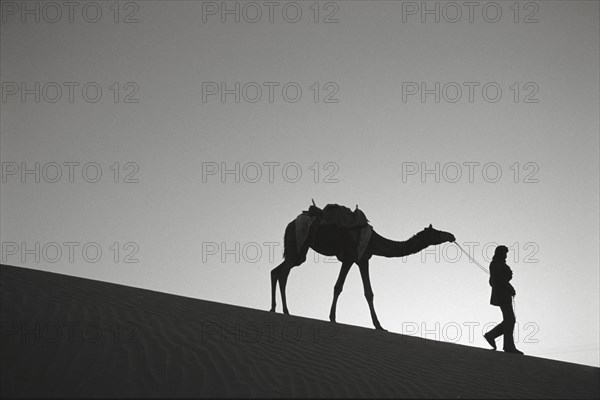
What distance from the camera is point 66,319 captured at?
20.1ft

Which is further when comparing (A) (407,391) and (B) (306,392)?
(A) (407,391)

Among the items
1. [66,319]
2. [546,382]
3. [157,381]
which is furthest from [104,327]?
[546,382]

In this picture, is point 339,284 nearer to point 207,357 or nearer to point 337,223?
point 337,223

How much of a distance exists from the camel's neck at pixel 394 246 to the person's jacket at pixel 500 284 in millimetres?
2786

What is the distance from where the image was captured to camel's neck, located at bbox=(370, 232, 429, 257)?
14.0 meters

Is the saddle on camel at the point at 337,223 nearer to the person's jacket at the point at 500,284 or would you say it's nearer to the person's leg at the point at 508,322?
the person's jacket at the point at 500,284

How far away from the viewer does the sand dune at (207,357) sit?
165 inches

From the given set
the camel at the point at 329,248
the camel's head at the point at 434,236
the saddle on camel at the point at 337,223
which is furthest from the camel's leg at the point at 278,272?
the camel's head at the point at 434,236

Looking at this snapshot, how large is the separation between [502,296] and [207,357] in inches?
292

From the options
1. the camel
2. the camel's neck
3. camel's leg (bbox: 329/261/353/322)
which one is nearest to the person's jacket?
the camel

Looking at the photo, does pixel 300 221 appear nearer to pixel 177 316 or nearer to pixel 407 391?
pixel 177 316

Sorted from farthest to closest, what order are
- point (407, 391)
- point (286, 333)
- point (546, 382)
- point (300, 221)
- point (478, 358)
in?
point (300, 221)
point (478, 358)
point (286, 333)
point (546, 382)
point (407, 391)

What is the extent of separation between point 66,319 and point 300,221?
780cm

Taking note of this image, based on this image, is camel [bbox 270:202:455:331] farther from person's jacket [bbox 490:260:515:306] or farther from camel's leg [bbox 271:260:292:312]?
person's jacket [bbox 490:260:515:306]
